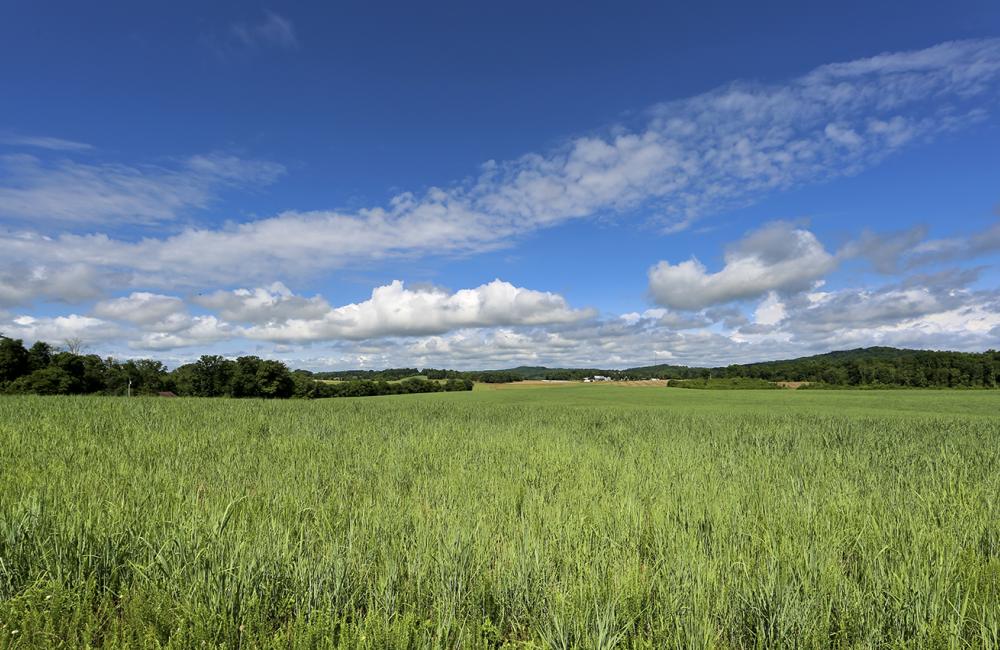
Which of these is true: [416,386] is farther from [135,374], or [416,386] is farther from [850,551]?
[850,551]

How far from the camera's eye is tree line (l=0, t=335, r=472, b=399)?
66.6 meters

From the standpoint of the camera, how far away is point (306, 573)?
128 inches

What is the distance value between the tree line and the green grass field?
221 ft

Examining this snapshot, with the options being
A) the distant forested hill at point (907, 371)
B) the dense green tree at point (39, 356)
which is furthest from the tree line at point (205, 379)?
the distant forested hill at point (907, 371)

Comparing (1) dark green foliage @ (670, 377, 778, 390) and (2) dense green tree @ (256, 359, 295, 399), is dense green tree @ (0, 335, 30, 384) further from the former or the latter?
(1) dark green foliage @ (670, 377, 778, 390)

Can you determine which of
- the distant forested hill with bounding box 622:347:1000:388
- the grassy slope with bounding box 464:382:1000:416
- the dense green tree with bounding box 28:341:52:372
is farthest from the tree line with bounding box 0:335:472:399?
the distant forested hill with bounding box 622:347:1000:388

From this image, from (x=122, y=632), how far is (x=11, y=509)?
8.06 feet

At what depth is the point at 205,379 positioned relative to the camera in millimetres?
74500

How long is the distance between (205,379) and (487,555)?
8641 cm

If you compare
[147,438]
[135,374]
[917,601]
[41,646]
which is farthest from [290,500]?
[135,374]

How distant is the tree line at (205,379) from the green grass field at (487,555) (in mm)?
67369

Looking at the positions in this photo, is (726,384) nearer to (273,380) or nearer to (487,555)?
A: (273,380)

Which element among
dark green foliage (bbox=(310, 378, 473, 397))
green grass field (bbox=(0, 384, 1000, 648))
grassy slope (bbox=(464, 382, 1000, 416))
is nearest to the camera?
green grass field (bbox=(0, 384, 1000, 648))

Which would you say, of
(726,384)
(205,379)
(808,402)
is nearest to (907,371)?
(726,384)
